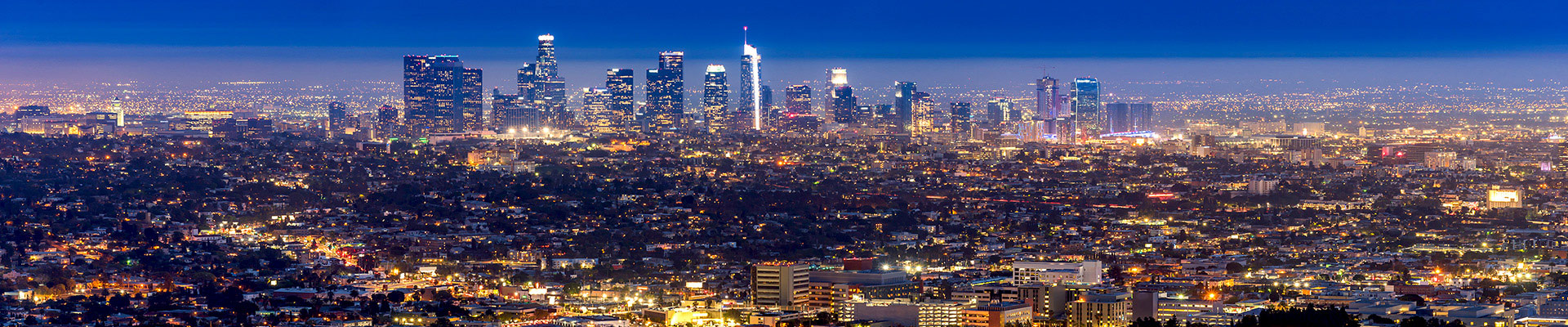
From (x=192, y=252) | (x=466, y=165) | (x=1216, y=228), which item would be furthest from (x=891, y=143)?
(x=192, y=252)

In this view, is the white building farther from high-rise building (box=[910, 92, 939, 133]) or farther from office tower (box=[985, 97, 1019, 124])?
office tower (box=[985, 97, 1019, 124])

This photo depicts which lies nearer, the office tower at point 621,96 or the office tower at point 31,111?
the office tower at point 31,111

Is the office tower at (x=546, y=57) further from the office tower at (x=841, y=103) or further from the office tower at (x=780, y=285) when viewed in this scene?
the office tower at (x=780, y=285)

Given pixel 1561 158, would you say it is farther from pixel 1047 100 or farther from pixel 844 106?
pixel 844 106

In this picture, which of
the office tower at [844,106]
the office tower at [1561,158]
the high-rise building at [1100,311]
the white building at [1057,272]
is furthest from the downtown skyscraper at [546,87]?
the high-rise building at [1100,311]

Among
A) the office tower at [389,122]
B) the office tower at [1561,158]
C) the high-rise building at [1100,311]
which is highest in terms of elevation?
the office tower at [389,122]

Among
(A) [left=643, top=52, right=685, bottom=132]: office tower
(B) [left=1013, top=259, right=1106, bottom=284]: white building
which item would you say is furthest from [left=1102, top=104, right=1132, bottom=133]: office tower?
(B) [left=1013, top=259, right=1106, bottom=284]: white building
